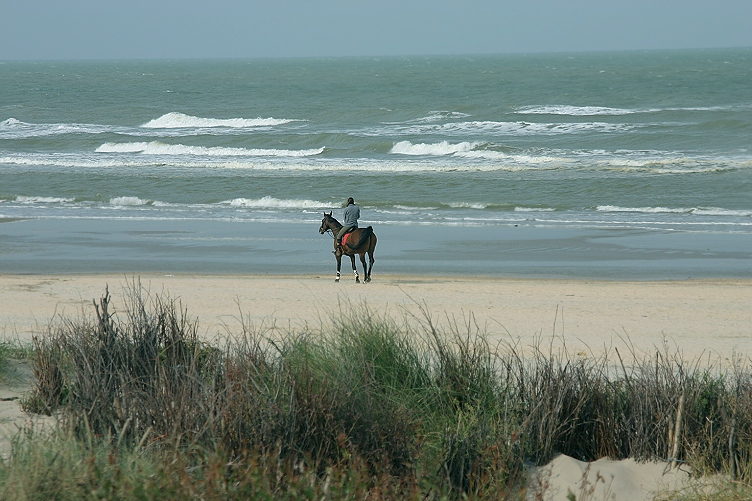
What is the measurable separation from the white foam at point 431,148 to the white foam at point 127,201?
14.5 metres

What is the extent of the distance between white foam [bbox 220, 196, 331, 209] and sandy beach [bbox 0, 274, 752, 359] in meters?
9.28

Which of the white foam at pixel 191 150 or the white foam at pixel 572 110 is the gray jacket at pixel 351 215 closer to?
the white foam at pixel 191 150

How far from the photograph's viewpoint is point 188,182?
27672mm

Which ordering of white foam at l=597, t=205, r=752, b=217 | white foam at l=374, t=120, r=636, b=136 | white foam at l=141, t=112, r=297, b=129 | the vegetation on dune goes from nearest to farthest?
the vegetation on dune < white foam at l=597, t=205, r=752, b=217 < white foam at l=374, t=120, r=636, b=136 < white foam at l=141, t=112, r=297, b=129

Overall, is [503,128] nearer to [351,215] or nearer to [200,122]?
[200,122]

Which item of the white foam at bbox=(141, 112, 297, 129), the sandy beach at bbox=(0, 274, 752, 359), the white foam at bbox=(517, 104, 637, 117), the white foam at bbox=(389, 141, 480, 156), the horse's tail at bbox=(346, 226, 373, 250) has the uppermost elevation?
the white foam at bbox=(517, 104, 637, 117)

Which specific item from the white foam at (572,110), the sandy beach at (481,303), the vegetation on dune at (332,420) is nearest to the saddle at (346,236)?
the sandy beach at (481,303)

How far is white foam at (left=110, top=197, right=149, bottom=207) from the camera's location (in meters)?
24.3

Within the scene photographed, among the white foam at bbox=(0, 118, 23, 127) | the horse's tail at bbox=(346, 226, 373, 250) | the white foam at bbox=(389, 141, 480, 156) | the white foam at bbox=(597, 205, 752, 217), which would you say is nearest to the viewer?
the horse's tail at bbox=(346, 226, 373, 250)

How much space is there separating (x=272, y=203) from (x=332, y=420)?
65.1 ft

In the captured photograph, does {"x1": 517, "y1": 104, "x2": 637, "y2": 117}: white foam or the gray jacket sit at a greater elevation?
{"x1": 517, "y1": 104, "x2": 637, "y2": 117}: white foam

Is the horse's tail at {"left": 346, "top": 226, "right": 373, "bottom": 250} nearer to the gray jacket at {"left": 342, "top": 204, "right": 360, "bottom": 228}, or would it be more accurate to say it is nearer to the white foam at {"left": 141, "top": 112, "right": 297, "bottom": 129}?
the gray jacket at {"left": 342, "top": 204, "right": 360, "bottom": 228}

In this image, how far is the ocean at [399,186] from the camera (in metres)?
16.2

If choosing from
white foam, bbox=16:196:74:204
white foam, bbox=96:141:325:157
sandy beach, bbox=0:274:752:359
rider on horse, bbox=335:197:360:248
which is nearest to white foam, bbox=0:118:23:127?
white foam, bbox=96:141:325:157
